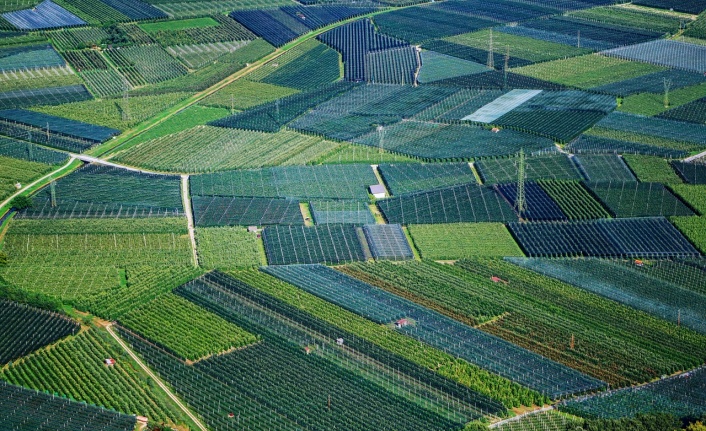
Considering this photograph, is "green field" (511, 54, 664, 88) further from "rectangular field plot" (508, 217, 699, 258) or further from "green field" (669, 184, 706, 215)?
"rectangular field plot" (508, 217, 699, 258)

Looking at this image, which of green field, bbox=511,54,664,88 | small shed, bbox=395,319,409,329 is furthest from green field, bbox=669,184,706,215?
small shed, bbox=395,319,409,329

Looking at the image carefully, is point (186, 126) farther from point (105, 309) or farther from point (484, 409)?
point (484, 409)

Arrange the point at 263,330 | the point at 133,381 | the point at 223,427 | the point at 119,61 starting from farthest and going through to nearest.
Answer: the point at 119,61
the point at 263,330
the point at 133,381
the point at 223,427

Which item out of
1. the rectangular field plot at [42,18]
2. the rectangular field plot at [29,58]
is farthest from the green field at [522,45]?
the rectangular field plot at [29,58]

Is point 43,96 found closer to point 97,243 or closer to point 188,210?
point 188,210

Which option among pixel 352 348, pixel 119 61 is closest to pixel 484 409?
pixel 352 348

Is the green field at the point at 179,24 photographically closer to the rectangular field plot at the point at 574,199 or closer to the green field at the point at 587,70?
the green field at the point at 587,70

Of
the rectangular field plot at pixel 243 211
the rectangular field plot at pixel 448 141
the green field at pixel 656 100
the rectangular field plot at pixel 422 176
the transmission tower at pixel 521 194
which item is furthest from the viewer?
the green field at pixel 656 100
